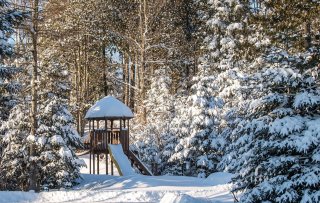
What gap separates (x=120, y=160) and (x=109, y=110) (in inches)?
106

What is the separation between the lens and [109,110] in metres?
22.3

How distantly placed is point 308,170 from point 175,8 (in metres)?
24.8

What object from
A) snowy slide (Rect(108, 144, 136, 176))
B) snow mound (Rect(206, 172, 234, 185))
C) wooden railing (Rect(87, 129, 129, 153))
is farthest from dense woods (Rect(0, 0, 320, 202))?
snowy slide (Rect(108, 144, 136, 176))

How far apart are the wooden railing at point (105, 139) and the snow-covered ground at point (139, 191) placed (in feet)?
7.45

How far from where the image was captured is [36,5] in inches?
630

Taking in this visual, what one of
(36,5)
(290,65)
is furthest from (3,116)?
(290,65)

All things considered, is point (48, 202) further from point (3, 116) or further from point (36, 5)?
point (36, 5)

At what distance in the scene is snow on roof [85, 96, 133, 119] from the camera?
2219 cm

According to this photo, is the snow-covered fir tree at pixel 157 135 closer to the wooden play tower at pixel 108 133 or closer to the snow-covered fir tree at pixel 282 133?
the wooden play tower at pixel 108 133

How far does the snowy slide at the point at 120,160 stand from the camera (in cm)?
2041

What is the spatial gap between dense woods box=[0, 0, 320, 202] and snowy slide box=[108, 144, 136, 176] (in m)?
2.06

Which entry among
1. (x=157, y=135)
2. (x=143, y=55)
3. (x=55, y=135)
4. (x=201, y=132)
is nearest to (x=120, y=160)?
(x=201, y=132)

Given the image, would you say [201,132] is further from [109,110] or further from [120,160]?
[109,110]

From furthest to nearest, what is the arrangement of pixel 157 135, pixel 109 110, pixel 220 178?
pixel 157 135
pixel 109 110
pixel 220 178
